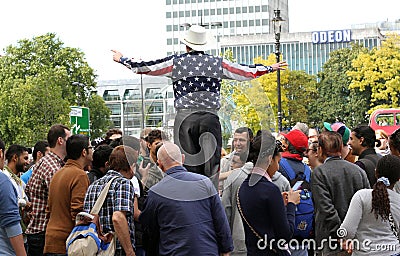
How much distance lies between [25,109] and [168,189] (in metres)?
49.0

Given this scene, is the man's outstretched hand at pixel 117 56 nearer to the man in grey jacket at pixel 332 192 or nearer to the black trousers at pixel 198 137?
the black trousers at pixel 198 137

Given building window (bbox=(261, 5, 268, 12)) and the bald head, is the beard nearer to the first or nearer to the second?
the bald head

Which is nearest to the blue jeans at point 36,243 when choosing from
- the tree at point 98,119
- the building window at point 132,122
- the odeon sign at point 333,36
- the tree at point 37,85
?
the building window at point 132,122

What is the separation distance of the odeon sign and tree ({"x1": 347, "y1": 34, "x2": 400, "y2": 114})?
68.8 m

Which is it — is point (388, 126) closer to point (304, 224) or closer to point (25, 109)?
point (25, 109)

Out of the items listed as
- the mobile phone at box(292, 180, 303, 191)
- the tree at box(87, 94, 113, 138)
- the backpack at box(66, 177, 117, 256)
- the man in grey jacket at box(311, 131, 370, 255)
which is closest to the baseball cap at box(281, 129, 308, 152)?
the mobile phone at box(292, 180, 303, 191)

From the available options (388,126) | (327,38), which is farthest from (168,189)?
(327,38)

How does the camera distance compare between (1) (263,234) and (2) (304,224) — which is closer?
(1) (263,234)

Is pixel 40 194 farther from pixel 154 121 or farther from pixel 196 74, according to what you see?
pixel 196 74

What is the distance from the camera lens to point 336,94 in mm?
73312

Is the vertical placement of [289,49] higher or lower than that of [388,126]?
higher

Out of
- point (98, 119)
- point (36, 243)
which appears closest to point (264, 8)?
point (98, 119)

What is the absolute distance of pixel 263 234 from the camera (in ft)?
19.7

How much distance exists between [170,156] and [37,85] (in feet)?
160
